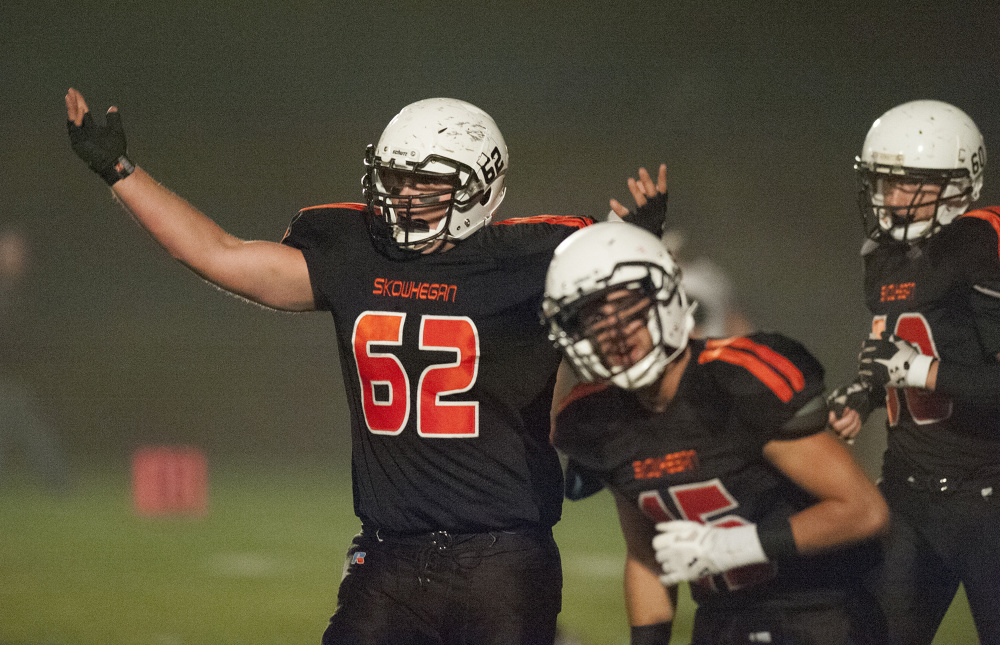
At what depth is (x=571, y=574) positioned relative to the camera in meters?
5.79

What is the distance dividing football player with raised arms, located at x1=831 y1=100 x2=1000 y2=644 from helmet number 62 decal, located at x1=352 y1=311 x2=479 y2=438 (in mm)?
970

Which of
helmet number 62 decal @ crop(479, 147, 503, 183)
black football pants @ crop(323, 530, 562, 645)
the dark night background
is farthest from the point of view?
the dark night background

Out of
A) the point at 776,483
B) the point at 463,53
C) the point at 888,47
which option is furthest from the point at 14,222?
the point at 776,483

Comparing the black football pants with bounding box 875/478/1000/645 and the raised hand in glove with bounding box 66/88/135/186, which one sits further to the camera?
the black football pants with bounding box 875/478/1000/645

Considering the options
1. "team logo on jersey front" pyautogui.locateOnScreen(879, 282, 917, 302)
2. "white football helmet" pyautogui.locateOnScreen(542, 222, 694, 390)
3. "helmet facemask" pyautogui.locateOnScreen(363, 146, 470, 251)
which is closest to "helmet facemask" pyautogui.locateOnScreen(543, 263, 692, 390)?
"white football helmet" pyautogui.locateOnScreen(542, 222, 694, 390)

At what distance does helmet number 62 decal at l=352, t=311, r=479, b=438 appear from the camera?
→ 2697mm

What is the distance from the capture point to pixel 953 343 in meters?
3.24

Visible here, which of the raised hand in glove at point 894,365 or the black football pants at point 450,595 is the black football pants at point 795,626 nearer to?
the black football pants at point 450,595

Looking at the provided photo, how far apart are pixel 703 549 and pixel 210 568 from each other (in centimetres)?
443

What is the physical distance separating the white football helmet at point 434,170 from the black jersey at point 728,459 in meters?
0.78

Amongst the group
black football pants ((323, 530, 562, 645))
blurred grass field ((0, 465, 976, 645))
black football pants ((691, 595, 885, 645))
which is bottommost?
blurred grass field ((0, 465, 976, 645))

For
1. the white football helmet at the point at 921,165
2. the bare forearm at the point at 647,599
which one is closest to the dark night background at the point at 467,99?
the white football helmet at the point at 921,165

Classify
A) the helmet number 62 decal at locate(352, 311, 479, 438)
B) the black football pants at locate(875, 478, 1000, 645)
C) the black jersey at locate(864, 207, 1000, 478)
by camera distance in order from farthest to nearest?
A: the black jersey at locate(864, 207, 1000, 478), the black football pants at locate(875, 478, 1000, 645), the helmet number 62 decal at locate(352, 311, 479, 438)

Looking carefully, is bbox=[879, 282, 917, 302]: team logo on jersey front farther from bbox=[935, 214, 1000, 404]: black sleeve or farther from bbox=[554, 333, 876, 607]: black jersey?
Answer: bbox=[554, 333, 876, 607]: black jersey
